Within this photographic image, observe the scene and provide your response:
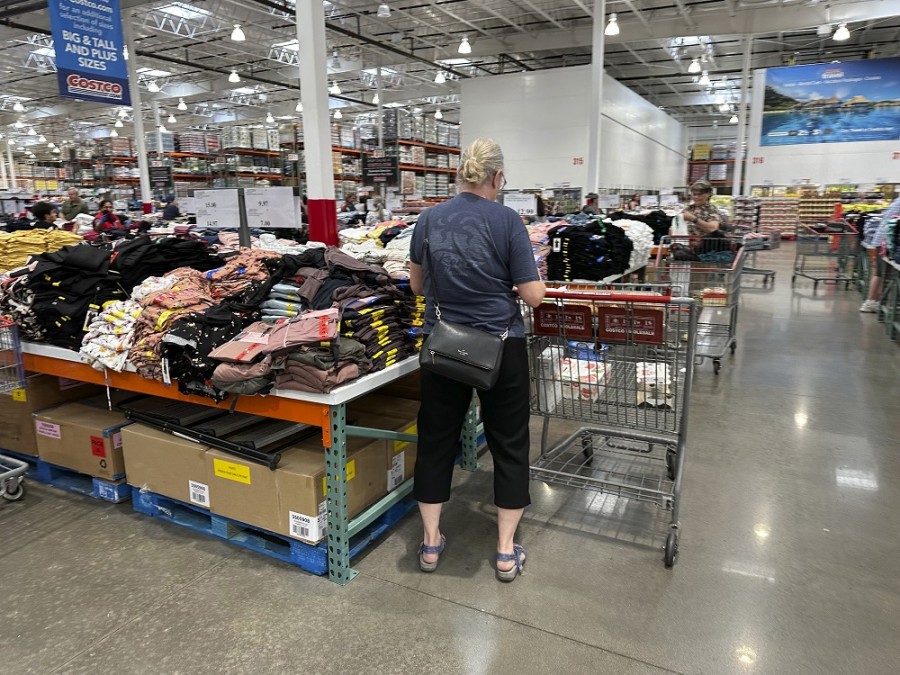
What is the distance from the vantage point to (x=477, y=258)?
2410 millimetres

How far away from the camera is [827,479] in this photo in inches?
142

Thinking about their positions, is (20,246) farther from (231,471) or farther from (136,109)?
(136,109)

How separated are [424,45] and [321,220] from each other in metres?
13.8

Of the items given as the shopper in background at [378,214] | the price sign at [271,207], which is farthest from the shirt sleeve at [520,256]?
the shopper in background at [378,214]

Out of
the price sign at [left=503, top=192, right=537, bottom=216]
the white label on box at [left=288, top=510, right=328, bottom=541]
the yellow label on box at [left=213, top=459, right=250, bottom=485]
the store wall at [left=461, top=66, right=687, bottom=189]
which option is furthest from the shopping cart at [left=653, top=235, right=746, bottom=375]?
the store wall at [left=461, top=66, right=687, bottom=189]

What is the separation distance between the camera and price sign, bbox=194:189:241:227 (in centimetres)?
477

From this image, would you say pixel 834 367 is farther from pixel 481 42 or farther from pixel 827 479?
pixel 481 42

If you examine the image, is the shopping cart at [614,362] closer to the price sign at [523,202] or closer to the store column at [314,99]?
the store column at [314,99]

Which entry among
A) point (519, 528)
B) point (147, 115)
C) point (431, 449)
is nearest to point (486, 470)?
point (519, 528)

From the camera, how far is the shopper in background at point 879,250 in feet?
23.9

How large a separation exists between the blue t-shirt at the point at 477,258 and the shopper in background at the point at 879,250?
257 inches

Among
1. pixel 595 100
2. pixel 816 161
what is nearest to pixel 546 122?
pixel 595 100

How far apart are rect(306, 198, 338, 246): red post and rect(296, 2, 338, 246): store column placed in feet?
0.14

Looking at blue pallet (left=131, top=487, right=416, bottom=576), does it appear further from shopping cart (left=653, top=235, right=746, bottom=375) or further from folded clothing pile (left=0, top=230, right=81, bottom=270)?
shopping cart (left=653, top=235, right=746, bottom=375)
